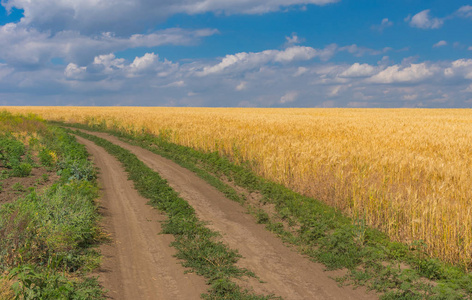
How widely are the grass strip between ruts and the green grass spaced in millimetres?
1922

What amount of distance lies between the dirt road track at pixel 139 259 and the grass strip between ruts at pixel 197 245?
9.4 inches

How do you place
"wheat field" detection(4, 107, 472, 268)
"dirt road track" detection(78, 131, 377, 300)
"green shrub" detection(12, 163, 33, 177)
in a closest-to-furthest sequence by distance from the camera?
1. "dirt road track" detection(78, 131, 377, 300)
2. "wheat field" detection(4, 107, 472, 268)
3. "green shrub" detection(12, 163, 33, 177)

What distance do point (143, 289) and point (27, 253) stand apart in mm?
2439

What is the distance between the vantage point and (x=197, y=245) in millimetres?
8133

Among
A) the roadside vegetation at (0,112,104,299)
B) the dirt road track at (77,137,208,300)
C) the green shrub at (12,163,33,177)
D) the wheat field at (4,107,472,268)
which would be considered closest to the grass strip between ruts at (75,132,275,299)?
the dirt road track at (77,137,208,300)

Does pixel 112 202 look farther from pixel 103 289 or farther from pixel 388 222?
pixel 388 222

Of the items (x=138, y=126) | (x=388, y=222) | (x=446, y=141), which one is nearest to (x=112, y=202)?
(x=388, y=222)

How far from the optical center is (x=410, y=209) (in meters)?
8.24

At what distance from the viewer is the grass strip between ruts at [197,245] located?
20.5 feet

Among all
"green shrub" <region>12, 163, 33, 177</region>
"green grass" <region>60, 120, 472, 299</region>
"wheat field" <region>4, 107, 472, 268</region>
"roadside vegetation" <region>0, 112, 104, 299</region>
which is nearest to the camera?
"roadside vegetation" <region>0, 112, 104, 299</region>

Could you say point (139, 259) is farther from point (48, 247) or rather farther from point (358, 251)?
point (358, 251)

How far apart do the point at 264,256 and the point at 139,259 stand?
2801 millimetres

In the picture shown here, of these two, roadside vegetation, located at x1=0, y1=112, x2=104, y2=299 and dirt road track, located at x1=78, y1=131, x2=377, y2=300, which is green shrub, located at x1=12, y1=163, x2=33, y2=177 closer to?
roadside vegetation, located at x1=0, y1=112, x2=104, y2=299

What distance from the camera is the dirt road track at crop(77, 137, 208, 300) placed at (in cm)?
622
